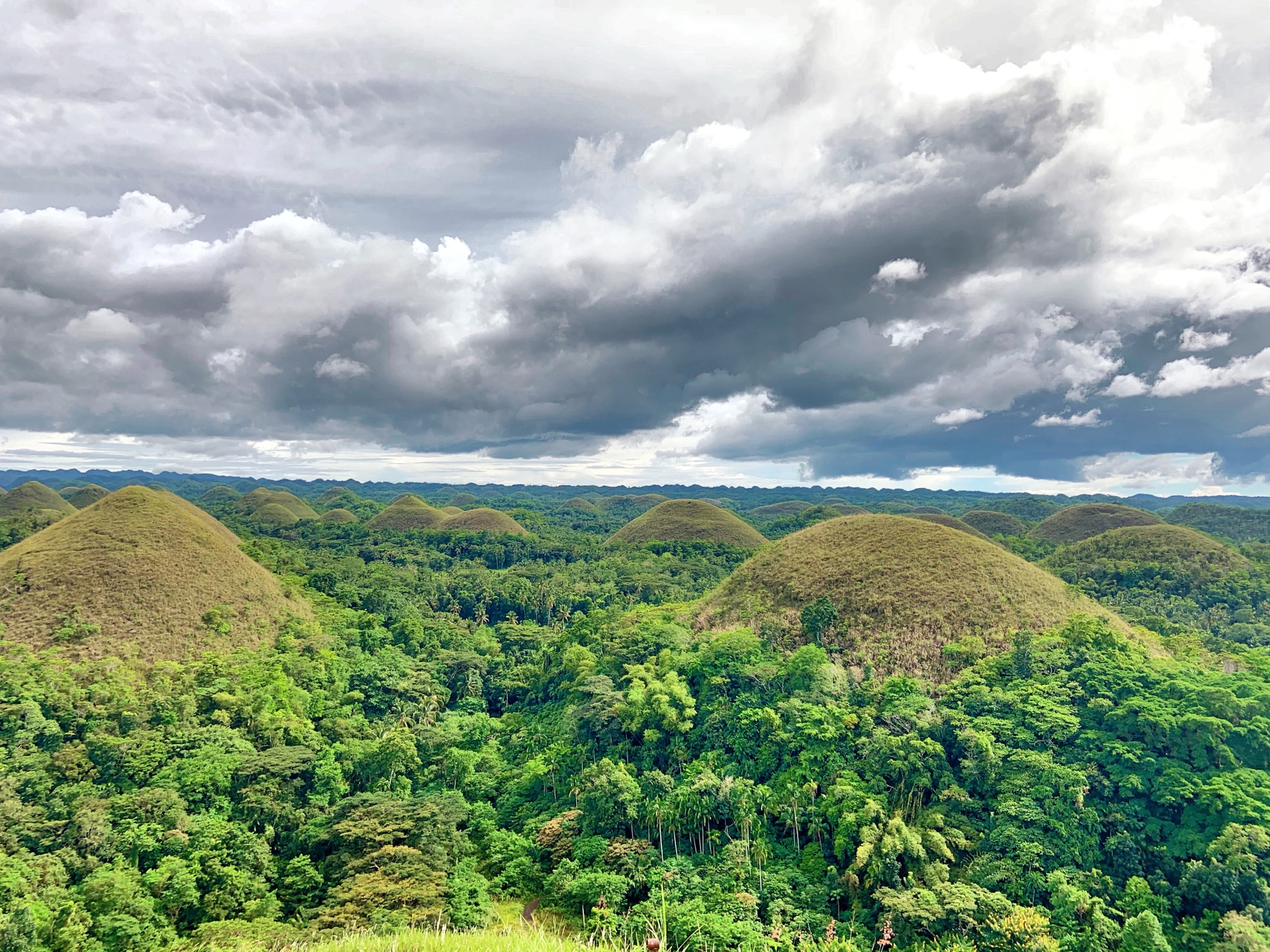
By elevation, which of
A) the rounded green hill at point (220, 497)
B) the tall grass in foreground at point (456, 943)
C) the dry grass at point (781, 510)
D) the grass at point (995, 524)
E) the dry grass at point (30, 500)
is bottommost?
the rounded green hill at point (220, 497)

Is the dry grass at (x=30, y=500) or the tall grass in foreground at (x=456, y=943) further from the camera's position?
the dry grass at (x=30, y=500)

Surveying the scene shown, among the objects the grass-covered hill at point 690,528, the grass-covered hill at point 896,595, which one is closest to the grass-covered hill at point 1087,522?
the grass-covered hill at point 690,528

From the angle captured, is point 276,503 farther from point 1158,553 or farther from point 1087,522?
point 1087,522

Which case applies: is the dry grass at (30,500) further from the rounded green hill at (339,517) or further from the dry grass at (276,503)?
the rounded green hill at (339,517)

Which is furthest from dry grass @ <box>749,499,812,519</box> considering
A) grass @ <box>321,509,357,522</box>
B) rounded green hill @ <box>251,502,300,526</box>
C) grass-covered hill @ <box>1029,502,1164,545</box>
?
rounded green hill @ <box>251,502,300,526</box>

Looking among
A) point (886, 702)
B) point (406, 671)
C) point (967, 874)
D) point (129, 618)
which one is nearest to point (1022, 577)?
point (886, 702)

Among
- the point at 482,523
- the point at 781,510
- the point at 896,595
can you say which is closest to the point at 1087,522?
the point at 896,595
